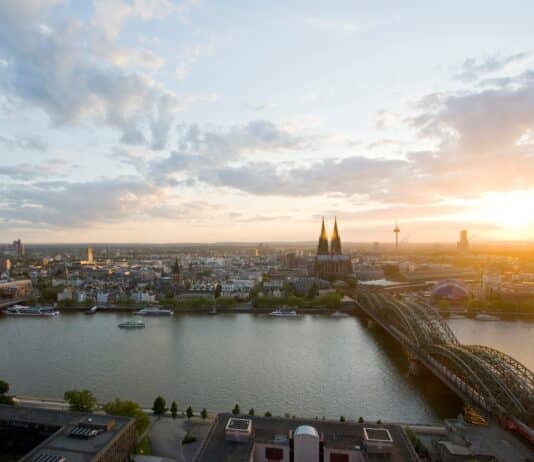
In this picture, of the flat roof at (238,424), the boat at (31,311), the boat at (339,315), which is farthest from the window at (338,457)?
the boat at (31,311)

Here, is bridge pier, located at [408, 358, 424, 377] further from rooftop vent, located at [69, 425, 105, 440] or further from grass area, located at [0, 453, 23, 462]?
grass area, located at [0, 453, 23, 462]

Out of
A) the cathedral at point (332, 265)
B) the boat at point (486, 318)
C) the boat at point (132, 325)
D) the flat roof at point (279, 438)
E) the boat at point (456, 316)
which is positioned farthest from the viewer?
the cathedral at point (332, 265)

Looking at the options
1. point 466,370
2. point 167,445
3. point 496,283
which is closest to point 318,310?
point 496,283

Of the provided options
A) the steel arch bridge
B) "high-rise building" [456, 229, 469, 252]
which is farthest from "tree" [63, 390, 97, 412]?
"high-rise building" [456, 229, 469, 252]

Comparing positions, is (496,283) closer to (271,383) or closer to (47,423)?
(271,383)

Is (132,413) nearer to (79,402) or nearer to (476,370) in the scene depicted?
(79,402)

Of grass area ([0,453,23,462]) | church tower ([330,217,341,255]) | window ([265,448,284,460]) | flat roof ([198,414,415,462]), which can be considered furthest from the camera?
church tower ([330,217,341,255])

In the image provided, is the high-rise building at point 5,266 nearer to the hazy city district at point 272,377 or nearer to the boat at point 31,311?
the hazy city district at point 272,377

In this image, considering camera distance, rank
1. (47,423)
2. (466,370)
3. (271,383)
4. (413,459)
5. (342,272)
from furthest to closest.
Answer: (342,272)
(271,383)
(466,370)
(47,423)
(413,459)
